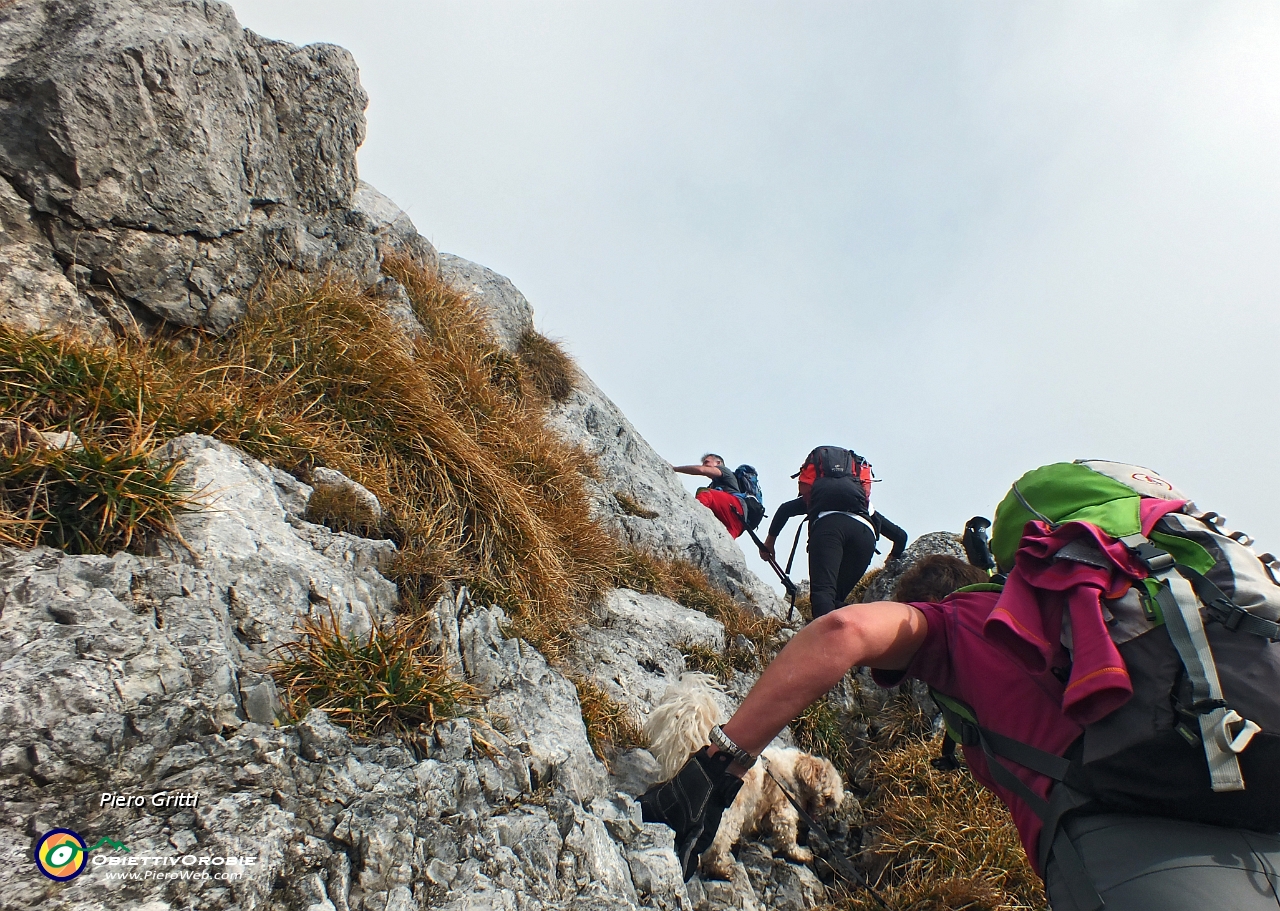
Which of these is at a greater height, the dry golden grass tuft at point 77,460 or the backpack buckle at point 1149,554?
the backpack buckle at point 1149,554

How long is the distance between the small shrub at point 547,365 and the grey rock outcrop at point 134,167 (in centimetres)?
407

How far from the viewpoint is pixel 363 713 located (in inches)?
133

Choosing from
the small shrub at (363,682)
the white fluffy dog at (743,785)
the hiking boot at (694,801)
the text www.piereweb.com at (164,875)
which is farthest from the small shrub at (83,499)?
the white fluffy dog at (743,785)

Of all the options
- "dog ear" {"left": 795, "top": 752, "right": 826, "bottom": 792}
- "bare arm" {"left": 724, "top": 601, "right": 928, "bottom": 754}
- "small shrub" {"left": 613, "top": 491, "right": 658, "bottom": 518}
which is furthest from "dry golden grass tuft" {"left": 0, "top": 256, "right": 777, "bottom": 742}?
"bare arm" {"left": 724, "top": 601, "right": 928, "bottom": 754}

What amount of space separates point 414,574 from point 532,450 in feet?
9.45

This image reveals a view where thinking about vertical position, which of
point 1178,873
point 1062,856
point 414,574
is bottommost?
point 414,574

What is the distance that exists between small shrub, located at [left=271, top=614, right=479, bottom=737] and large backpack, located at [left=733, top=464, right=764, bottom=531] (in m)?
8.26

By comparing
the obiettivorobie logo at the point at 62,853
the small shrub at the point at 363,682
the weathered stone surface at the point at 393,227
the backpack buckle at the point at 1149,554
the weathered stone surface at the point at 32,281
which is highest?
the backpack buckle at the point at 1149,554

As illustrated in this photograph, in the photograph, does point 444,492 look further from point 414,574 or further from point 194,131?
point 194,131

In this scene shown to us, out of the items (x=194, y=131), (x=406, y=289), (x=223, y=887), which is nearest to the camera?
(x=223, y=887)

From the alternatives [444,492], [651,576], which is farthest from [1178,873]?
[651,576]

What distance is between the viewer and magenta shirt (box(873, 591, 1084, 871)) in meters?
2.30

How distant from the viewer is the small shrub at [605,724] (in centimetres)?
473

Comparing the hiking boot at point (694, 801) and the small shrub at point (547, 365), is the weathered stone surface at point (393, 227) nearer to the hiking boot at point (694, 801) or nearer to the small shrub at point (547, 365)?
the small shrub at point (547, 365)
